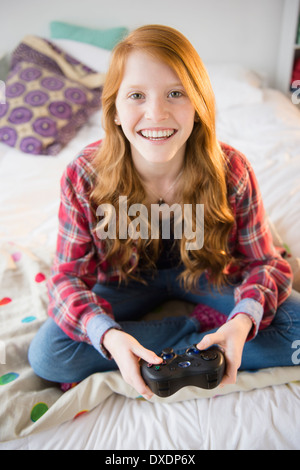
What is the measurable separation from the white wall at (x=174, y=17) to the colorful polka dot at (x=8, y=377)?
1.81 metres

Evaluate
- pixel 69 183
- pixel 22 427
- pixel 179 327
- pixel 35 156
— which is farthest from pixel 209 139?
pixel 35 156

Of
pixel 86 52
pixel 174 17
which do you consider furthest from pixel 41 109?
pixel 174 17

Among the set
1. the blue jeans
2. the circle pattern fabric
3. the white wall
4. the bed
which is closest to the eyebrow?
the blue jeans

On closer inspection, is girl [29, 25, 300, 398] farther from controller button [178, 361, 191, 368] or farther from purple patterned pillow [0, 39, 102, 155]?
purple patterned pillow [0, 39, 102, 155]

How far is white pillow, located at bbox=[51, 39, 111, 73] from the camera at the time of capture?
1955 mm

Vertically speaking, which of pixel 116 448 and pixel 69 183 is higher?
pixel 69 183

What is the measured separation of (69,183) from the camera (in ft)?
2.65

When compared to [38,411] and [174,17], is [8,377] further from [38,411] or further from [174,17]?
[174,17]

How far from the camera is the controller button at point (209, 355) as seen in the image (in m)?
0.64

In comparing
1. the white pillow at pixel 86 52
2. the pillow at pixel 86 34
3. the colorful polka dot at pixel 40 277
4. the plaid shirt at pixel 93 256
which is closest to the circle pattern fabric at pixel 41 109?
the white pillow at pixel 86 52

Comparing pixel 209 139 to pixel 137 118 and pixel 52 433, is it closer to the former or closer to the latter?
pixel 137 118

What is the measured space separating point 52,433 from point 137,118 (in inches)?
22.7

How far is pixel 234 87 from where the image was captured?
6.10 ft

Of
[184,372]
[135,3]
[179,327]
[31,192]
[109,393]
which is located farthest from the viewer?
[135,3]
